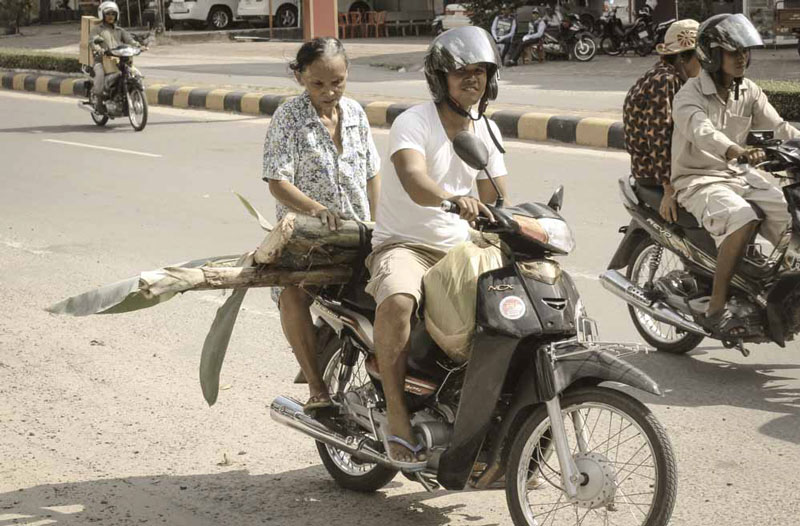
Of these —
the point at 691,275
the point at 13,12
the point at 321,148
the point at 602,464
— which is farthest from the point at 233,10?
the point at 602,464

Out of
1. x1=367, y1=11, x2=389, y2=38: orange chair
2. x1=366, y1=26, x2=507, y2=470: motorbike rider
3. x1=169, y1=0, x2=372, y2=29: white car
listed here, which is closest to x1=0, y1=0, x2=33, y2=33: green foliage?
x1=169, y1=0, x2=372, y2=29: white car

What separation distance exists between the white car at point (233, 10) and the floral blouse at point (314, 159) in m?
29.1

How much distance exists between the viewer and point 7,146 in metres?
13.1

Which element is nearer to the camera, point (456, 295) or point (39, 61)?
point (456, 295)

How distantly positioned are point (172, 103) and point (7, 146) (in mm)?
4758

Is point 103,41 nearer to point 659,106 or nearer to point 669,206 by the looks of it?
point 659,106

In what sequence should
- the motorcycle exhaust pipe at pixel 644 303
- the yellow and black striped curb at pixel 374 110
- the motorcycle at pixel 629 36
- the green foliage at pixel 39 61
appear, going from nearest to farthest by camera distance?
the motorcycle exhaust pipe at pixel 644 303, the yellow and black striped curb at pixel 374 110, the green foliage at pixel 39 61, the motorcycle at pixel 629 36

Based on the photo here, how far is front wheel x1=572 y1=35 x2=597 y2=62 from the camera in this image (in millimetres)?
21663

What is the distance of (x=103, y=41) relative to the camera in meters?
15.0

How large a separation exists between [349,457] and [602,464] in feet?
3.73

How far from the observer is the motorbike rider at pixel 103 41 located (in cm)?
1489

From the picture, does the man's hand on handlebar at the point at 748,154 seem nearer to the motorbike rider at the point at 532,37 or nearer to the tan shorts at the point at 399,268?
the tan shorts at the point at 399,268

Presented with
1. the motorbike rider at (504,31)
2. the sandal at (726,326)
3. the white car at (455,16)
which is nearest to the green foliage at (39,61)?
the motorbike rider at (504,31)

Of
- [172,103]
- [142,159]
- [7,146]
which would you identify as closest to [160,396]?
[142,159]
